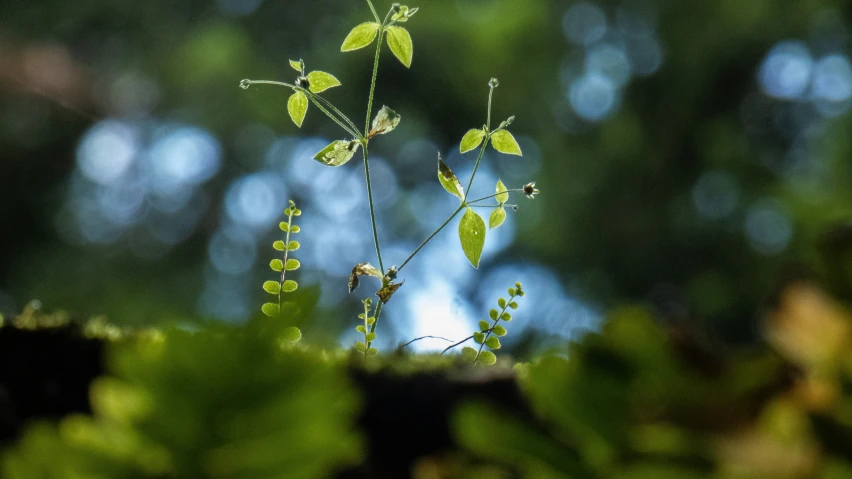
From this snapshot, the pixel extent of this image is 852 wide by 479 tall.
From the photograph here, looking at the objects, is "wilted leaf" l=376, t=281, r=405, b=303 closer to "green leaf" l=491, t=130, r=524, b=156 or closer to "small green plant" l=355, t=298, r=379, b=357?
"small green plant" l=355, t=298, r=379, b=357

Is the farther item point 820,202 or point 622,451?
point 820,202

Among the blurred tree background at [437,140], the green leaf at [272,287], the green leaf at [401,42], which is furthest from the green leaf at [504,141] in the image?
the blurred tree background at [437,140]

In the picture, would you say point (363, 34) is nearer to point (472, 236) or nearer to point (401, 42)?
point (401, 42)

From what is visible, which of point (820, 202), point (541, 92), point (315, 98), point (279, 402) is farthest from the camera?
point (541, 92)

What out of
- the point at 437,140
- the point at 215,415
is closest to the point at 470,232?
the point at 215,415

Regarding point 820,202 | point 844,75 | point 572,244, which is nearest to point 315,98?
point 572,244

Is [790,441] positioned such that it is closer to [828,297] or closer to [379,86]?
[828,297]
